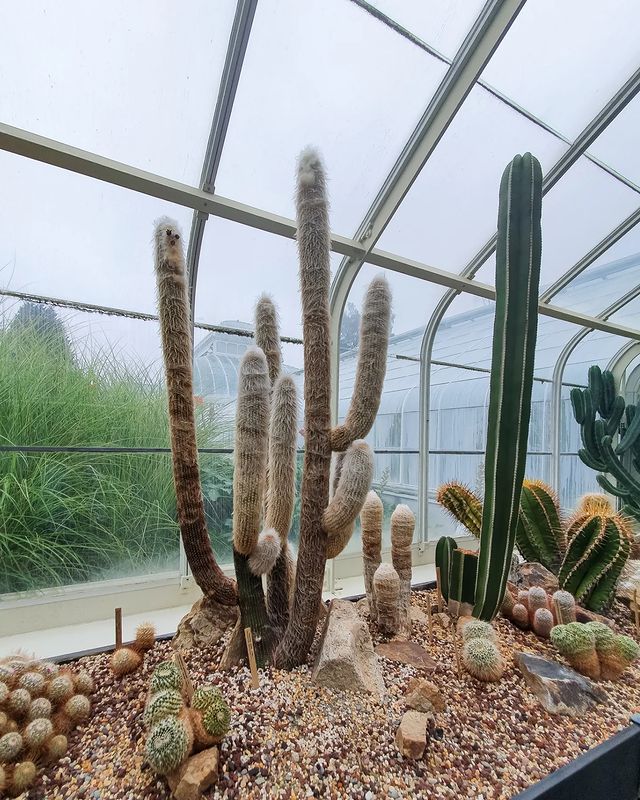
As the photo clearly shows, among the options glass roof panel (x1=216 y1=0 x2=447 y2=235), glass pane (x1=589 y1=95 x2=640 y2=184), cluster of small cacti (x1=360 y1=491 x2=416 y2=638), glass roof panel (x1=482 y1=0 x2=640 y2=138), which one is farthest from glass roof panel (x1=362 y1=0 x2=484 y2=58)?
cluster of small cacti (x1=360 y1=491 x2=416 y2=638)

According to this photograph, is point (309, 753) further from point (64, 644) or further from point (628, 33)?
point (628, 33)

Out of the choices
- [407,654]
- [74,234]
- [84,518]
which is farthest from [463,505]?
[74,234]

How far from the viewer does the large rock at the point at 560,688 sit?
1.09 m

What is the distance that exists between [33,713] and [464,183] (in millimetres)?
2913

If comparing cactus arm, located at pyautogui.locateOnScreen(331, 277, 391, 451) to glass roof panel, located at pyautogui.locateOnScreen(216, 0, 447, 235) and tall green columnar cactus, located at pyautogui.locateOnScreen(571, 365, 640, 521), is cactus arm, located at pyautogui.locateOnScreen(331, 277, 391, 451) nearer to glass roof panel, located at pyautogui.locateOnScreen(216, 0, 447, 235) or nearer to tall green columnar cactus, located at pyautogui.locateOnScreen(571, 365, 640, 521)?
glass roof panel, located at pyautogui.locateOnScreen(216, 0, 447, 235)

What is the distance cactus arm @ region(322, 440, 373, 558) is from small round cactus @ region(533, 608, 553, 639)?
2.78 feet

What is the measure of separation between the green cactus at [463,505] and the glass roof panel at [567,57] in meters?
2.02

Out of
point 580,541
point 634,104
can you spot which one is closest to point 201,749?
point 580,541

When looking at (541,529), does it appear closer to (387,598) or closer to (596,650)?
(596,650)

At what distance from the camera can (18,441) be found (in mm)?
1986

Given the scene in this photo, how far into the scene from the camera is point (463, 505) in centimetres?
199

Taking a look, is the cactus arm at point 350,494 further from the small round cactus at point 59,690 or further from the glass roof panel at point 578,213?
the glass roof panel at point 578,213

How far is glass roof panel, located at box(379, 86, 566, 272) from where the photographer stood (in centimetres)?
213

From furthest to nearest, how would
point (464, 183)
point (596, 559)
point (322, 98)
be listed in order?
1. point (464, 183)
2. point (322, 98)
3. point (596, 559)
